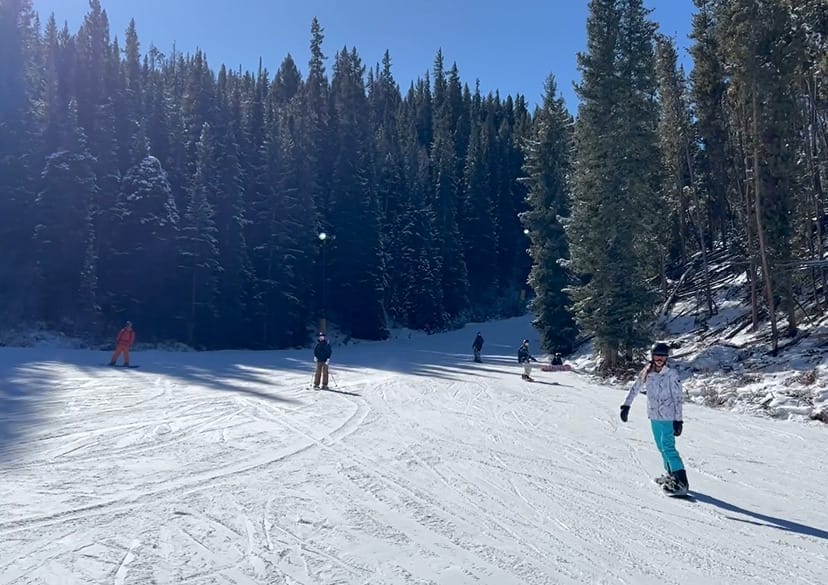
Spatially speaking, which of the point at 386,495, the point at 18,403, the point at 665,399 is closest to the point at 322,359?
the point at 18,403

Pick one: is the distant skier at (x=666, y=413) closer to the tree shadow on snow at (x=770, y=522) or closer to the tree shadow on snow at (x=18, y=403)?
the tree shadow on snow at (x=770, y=522)

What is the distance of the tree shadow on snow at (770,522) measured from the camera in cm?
667

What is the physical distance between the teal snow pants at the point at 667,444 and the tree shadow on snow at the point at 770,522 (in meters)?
0.45

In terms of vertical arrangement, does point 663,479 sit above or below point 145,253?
below

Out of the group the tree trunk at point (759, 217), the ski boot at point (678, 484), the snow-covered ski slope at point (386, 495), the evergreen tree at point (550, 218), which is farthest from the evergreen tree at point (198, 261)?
the ski boot at point (678, 484)

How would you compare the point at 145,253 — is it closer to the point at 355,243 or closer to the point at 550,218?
the point at 355,243

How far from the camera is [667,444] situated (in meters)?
8.22

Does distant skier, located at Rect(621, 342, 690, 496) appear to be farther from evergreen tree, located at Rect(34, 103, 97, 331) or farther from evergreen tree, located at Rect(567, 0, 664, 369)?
evergreen tree, located at Rect(34, 103, 97, 331)

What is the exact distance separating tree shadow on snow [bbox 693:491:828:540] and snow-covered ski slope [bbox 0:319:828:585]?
34mm

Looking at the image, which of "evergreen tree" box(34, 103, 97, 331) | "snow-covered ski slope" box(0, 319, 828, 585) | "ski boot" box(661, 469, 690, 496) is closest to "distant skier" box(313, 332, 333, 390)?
"snow-covered ski slope" box(0, 319, 828, 585)

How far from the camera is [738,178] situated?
100 ft

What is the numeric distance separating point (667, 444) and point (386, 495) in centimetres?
339

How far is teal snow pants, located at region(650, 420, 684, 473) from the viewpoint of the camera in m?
8.07

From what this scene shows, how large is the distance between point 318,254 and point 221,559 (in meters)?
44.4
